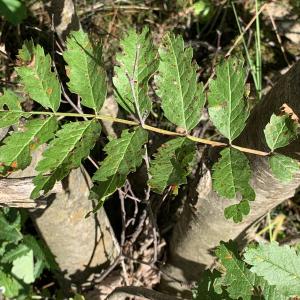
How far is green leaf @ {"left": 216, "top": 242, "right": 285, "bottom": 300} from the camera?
1.59m

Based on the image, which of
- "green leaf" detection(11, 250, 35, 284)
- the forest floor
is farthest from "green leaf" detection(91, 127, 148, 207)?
"green leaf" detection(11, 250, 35, 284)

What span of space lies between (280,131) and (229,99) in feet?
0.55

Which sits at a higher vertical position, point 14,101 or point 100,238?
point 14,101

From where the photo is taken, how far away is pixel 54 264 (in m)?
2.18

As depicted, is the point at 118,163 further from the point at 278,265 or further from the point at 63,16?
the point at 63,16

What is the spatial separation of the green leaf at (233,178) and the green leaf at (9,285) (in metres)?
1.29

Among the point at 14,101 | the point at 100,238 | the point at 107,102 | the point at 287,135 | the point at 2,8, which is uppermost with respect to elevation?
the point at 2,8

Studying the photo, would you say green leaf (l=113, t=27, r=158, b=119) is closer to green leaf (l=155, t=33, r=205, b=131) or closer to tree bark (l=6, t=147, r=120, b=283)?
green leaf (l=155, t=33, r=205, b=131)

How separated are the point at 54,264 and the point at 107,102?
31.4 inches

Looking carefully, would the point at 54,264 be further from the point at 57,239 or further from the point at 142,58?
the point at 142,58

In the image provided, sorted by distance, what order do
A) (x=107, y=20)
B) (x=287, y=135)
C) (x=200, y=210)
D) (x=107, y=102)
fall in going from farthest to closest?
(x=107, y=20), (x=107, y=102), (x=200, y=210), (x=287, y=135)

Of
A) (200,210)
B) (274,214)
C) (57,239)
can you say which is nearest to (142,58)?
(200,210)

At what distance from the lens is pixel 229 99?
1308mm

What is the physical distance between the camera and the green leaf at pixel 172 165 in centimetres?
123
